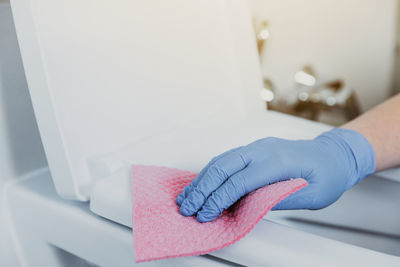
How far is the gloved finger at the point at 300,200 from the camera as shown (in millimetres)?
582

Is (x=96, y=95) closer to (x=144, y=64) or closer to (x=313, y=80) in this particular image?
(x=144, y=64)

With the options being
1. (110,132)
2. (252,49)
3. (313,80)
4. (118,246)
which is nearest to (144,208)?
(118,246)

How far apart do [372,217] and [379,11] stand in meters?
1.61

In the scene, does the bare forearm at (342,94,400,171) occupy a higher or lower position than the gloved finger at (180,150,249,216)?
lower

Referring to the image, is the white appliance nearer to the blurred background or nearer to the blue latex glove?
the blue latex glove

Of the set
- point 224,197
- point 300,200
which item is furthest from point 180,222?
point 300,200

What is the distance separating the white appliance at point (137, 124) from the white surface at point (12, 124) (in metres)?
0.02

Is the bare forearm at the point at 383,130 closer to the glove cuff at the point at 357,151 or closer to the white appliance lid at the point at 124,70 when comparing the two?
the glove cuff at the point at 357,151

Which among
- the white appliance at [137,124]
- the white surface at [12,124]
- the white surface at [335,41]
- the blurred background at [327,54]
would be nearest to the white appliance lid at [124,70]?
the white appliance at [137,124]

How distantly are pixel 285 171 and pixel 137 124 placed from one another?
0.29m

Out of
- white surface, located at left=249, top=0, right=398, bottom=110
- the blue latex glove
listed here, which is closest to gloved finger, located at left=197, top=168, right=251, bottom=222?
the blue latex glove

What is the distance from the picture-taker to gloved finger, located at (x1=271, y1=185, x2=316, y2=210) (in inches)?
22.9

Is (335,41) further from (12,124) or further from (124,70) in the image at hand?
(12,124)

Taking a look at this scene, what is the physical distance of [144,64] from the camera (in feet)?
2.45
